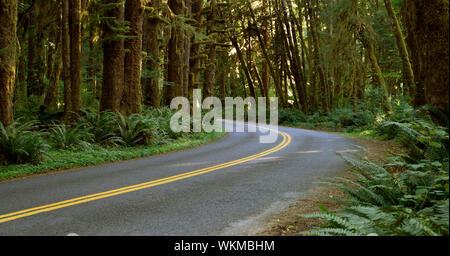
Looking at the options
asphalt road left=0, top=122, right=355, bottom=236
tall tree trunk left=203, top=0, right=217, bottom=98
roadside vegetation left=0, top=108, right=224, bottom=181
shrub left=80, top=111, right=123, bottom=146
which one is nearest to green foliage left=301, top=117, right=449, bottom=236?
asphalt road left=0, top=122, right=355, bottom=236

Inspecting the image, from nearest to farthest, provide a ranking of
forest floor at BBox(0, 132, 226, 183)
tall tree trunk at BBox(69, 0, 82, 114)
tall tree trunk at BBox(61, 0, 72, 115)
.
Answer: forest floor at BBox(0, 132, 226, 183) < tall tree trunk at BBox(69, 0, 82, 114) < tall tree trunk at BBox(61, 0, 72, 115)

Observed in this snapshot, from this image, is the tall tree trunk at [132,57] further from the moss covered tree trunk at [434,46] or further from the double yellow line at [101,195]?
the moss covered tree trunk at [434,46]

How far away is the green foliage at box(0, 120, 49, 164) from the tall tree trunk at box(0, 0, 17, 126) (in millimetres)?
734

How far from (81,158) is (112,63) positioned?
529 cm

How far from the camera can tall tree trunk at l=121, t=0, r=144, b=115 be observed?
590 inches

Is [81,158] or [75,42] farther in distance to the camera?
[75,42]

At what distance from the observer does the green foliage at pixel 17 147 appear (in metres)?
9.55

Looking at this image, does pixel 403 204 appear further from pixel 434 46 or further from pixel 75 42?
pixel 75 42

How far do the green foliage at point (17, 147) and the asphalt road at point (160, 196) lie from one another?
1679 mm

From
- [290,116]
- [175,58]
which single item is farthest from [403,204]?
[290,116]

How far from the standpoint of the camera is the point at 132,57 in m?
15.0

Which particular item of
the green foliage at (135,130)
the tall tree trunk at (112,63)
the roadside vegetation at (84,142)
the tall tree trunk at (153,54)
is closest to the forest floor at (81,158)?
the roadside vegetation at (84,142)

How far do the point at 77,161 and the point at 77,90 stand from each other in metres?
5.00

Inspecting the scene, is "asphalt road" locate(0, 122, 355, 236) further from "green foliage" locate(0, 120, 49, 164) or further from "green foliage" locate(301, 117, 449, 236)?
"green foliage" locate(0, 120, 49, 164)
